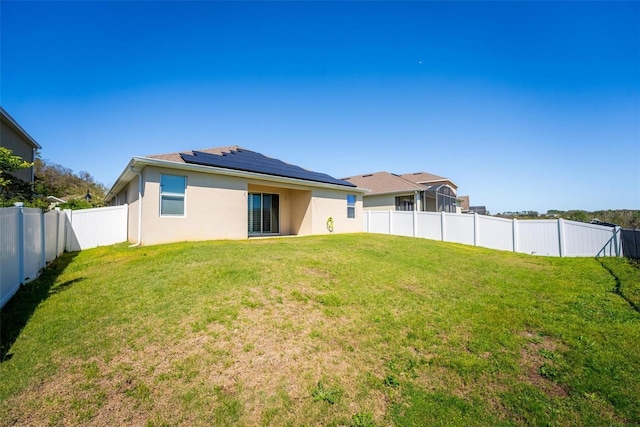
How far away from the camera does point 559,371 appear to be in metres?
3.60

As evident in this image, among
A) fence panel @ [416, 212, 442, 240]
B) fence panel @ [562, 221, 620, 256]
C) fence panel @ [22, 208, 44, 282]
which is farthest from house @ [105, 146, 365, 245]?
fence panel @ [562, 221, 620, 256]

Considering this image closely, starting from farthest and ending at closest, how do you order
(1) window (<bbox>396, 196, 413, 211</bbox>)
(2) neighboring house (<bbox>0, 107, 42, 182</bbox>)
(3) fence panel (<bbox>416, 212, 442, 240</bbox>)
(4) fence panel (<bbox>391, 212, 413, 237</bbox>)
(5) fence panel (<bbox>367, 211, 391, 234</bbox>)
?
(1) window (<bbox>396, 196, 413, 211</bbox>) < (5) fence panel (<bbox>367, 211, 391, 234</bbox>) < (4) fence panel (<bbox>391, 212, 413, 237</bbox>) < (3) fence panel (<bbox>416, 212, 442, 240</bbox>) < (2) neighboring house (<bbox>0, 107, 42, 182</bbox>)

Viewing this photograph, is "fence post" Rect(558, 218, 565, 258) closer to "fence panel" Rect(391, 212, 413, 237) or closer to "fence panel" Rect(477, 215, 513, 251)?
"fence panel" Rect(477, 215, 513, 251)

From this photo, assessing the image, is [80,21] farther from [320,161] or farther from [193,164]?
[320,161]

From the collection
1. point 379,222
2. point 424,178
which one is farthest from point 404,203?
point 424,178

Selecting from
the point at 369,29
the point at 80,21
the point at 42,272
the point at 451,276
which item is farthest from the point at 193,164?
the point at 451,276

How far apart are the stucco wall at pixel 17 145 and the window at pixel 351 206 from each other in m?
18.2

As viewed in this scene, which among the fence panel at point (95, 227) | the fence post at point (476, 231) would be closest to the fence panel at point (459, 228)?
the fence post at point (476, 231)

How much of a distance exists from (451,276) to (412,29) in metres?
9.83

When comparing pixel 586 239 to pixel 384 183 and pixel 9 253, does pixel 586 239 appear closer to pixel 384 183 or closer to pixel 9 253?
pixel 384 183

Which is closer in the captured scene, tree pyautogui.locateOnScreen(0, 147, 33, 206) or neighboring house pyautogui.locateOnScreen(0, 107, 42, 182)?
tree pyautogui.locateOnScreen(0, 147, 33, 206)

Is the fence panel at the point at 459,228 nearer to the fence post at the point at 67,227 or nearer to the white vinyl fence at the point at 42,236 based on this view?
the white vinyl fence at the point at 42,236

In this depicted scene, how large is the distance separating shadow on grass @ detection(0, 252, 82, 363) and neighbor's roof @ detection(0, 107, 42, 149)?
10.8 m

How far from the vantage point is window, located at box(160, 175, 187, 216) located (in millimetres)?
10156
